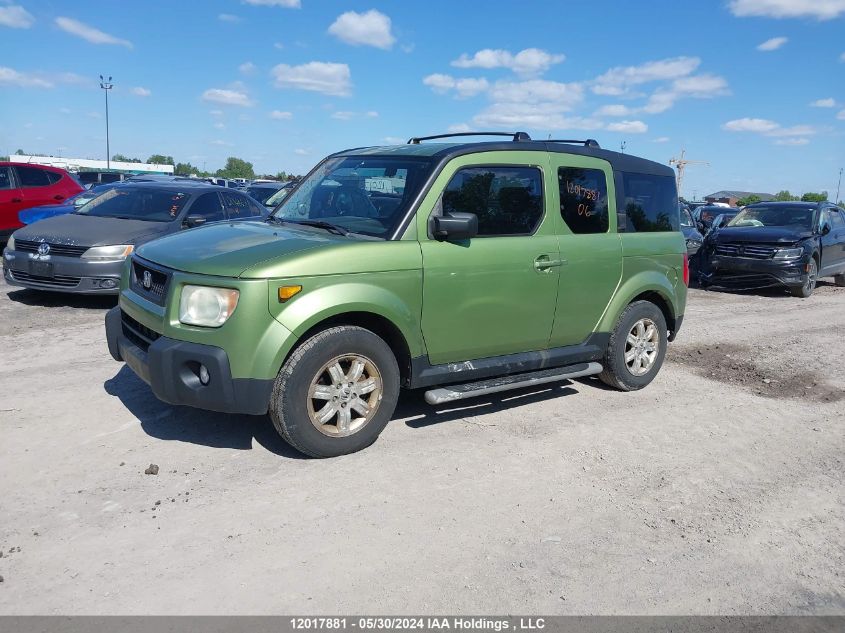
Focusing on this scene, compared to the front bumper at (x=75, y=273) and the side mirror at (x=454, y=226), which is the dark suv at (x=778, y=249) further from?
the front bumper at (x=75, y=273)

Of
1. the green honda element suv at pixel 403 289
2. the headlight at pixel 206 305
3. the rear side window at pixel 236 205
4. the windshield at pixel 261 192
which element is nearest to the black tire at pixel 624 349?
the green honda element suv at pixel 403 289

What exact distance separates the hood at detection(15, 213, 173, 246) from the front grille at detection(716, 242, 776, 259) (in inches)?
403

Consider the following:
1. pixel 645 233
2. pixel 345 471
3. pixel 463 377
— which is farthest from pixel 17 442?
pixel 645 233

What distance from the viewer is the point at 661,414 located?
5.75m

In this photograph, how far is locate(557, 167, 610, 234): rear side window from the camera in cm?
554

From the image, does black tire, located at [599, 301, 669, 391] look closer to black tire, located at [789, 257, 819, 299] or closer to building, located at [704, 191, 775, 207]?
black tire, located at [789, 257, 819, 299]

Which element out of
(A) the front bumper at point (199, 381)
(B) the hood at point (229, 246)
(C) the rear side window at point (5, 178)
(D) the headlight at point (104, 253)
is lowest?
(A) the front bumper at point (199, 381)

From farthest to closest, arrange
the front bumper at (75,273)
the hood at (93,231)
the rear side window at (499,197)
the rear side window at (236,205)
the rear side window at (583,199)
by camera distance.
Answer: the rear side window at (236,205)
the hood at (93,231)
the front bumper at (75,273)
the rear side window at (583,199)
the rear side window at (499,197)

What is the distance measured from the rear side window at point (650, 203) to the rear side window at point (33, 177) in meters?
11.8

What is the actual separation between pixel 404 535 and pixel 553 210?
9.53ft

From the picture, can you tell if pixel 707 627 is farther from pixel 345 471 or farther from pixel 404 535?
pixel 345 471

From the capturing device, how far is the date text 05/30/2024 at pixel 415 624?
285 centimetres

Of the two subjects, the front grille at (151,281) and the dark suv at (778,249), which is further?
the dark suv at (778,249)

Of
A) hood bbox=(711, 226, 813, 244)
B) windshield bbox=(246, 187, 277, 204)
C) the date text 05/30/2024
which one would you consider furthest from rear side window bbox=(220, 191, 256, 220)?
windshield bbox=(246, 187, 277, 204)
